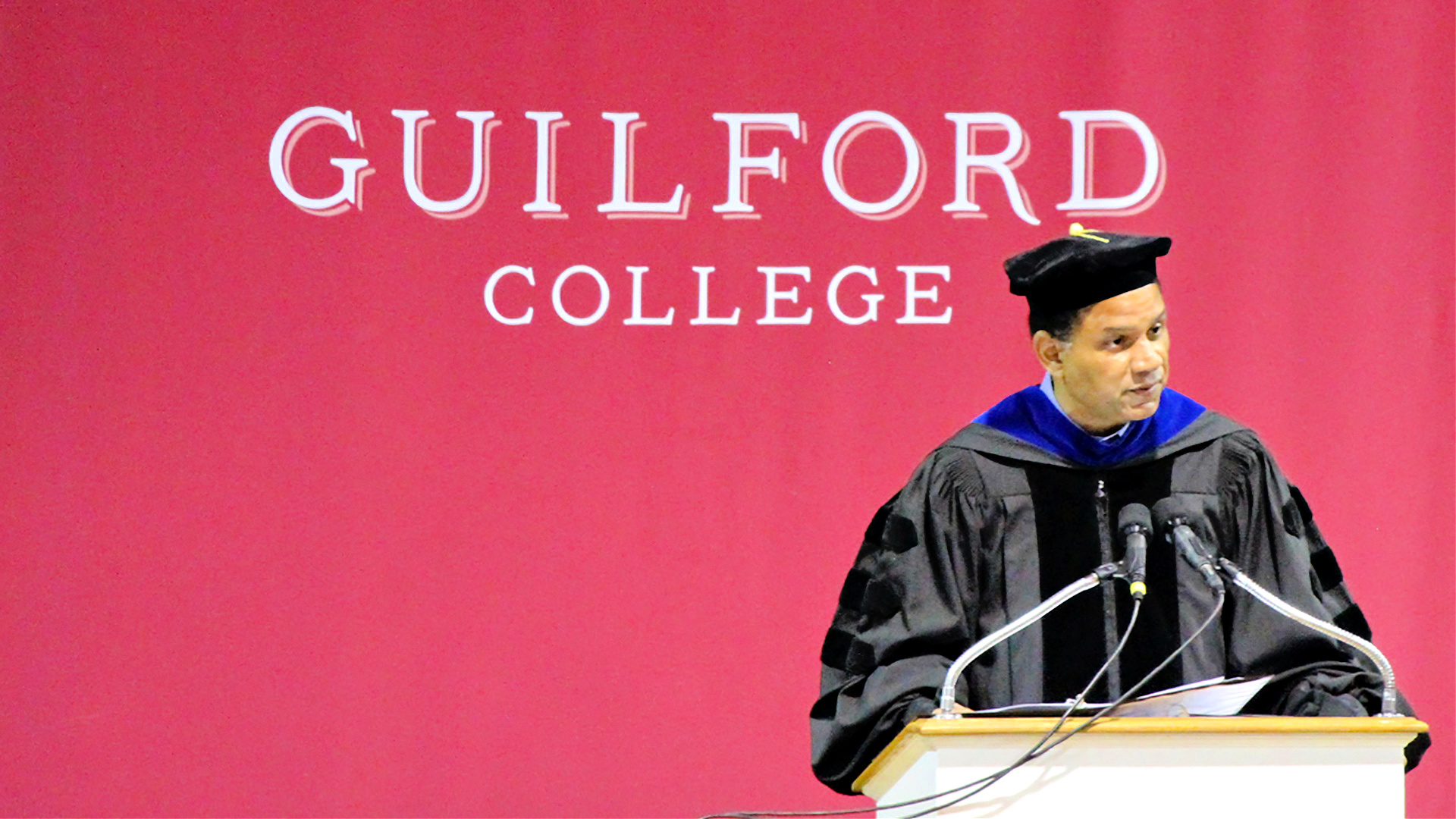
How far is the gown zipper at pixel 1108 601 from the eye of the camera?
10.9ft

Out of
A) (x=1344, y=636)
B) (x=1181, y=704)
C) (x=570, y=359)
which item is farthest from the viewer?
(x=570, y=359)

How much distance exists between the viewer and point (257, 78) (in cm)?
470

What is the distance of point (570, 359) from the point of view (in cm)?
461

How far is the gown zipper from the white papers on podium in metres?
0.33

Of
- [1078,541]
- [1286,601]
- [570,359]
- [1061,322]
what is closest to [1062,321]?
[1061,322]

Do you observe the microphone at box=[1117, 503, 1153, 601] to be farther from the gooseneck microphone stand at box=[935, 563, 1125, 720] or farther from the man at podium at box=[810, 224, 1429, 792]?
the man at podium at box=[810, 224, 1429, 792]

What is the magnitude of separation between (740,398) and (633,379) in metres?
0.25

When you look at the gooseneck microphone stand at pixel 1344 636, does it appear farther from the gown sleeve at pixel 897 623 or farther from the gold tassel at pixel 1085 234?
the gold tassel at pixel 1085 234

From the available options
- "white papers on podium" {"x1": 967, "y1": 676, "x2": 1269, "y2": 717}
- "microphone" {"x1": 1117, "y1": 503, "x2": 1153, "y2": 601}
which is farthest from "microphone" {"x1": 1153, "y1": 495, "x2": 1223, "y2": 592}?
"white papers on podium" {"x1": 967, "y1": 676, "x2": 1269, "y2": 717}

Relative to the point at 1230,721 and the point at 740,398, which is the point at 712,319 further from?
the point at 1230,721

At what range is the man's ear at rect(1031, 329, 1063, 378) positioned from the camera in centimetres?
336

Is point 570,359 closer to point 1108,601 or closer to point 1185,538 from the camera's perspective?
point 1108,601

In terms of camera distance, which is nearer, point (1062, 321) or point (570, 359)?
point (1062, 321)

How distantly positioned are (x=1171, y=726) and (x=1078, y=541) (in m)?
0.84
